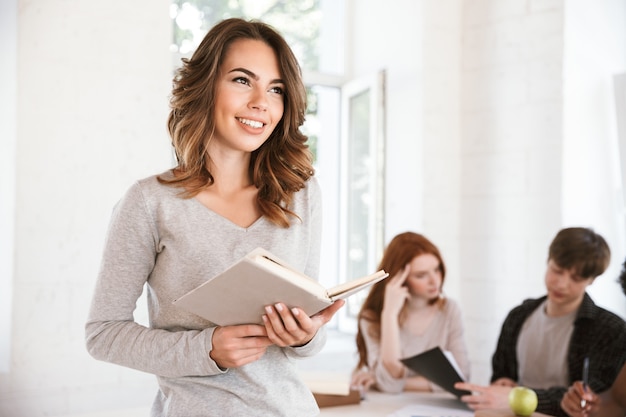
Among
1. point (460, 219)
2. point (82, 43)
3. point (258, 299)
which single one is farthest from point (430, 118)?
point (258, 299)

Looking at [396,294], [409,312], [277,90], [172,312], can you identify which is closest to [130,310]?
[172,312]

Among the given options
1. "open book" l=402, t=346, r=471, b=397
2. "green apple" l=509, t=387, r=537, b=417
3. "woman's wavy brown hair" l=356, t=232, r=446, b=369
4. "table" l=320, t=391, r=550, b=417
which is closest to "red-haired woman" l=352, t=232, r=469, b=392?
"woman's wavy brown hair" l=356, t=232, r=446, b=369

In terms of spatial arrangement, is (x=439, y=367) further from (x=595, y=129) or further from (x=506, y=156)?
(x=595, y=129)

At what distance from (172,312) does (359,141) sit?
2817mm

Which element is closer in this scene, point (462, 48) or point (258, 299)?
point (258, 299)

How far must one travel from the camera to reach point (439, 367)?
224cm

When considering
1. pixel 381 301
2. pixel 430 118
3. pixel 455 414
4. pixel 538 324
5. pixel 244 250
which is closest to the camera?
pixel 244 250

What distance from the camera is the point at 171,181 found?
1298 mm

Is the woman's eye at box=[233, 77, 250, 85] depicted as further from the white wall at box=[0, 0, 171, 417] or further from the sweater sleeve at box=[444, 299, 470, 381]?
the sweater sleeve at box=[444, 299, 470, 381]

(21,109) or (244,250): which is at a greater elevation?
(21,109)

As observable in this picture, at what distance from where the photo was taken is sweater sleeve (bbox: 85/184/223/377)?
1212mm

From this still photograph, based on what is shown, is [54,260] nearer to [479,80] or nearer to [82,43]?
[82,43]

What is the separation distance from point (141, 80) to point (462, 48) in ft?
5.43

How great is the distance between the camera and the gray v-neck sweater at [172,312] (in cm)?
122
